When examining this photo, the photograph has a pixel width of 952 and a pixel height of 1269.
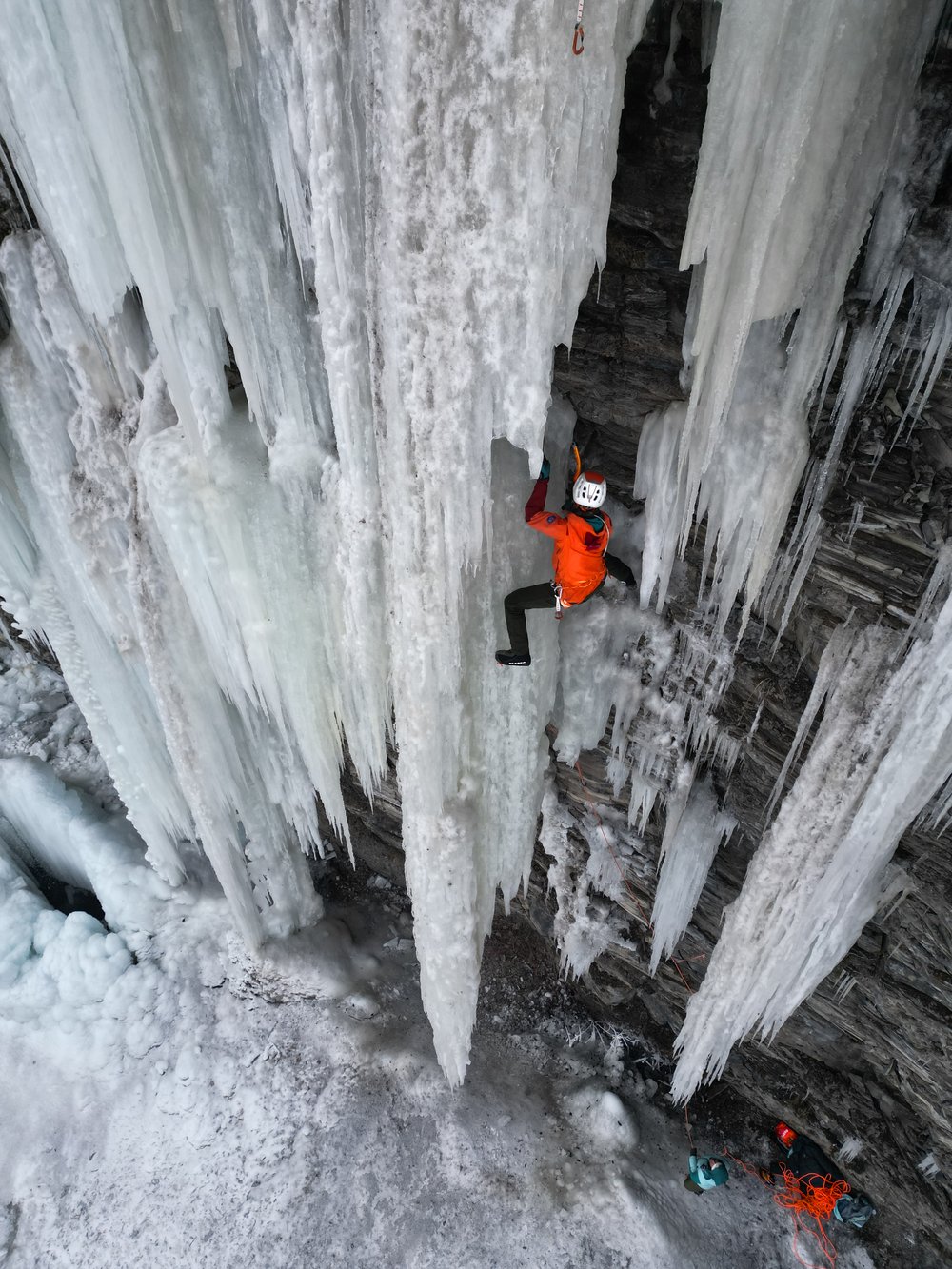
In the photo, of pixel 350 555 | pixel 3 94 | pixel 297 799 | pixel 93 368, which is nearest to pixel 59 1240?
pixel 297 799

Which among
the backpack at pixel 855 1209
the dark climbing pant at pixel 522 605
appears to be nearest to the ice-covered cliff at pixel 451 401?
the dark climbing pant at pixel 522 605

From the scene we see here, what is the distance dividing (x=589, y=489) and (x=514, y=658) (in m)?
0.95

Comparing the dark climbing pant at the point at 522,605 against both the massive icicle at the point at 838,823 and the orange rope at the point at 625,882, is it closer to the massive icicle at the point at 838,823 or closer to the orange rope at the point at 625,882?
the massive icicle at the point at 838,823

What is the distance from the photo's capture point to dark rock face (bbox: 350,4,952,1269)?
9.34 ft

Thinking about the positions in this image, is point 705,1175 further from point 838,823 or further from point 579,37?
point 579,37

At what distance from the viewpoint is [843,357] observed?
9.46 feet

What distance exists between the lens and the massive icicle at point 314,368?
256cm

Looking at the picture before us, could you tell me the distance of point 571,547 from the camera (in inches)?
137

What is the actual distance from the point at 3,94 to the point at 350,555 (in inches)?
97.2

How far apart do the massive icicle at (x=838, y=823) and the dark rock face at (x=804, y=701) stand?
182 mm

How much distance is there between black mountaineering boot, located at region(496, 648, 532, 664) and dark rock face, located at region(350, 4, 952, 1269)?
0.94 m

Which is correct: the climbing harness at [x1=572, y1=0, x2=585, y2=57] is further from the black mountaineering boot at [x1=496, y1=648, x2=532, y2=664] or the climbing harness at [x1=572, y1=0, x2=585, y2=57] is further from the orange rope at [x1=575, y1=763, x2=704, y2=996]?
the orange rope at [x1=575, y1=763, x2=704, y2=996]

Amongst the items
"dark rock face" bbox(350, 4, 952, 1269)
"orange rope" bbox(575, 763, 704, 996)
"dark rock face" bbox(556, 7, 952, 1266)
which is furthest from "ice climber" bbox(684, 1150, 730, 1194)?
"orange rope" bbox(575, 763, 704, 996)

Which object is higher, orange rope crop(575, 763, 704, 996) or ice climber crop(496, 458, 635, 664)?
ice climber crop(496, 458, 635, 664)
